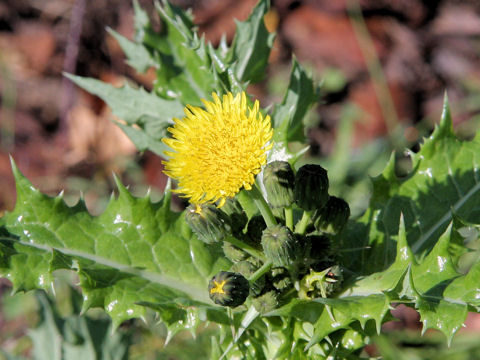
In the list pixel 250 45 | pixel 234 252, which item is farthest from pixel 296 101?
pixel 234 252

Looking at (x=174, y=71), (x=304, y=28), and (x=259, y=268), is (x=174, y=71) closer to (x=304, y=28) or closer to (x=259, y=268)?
(x=259, y=268)

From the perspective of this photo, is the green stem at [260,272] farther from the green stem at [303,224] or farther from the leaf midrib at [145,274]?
the leaf midrib at [145,274]

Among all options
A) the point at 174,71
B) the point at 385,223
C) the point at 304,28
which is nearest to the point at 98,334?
the point at 174,71

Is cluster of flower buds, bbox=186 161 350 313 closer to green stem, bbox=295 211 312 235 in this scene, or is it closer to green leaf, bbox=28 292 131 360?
green stem, bbox=295 211 312 235

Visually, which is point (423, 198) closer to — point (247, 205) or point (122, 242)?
point (247, 205)

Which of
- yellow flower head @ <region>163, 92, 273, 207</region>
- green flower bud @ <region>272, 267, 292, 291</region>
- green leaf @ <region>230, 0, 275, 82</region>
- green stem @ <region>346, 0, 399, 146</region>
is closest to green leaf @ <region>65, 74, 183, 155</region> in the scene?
green leaf @ <region>230, 0, 275, 82</region>

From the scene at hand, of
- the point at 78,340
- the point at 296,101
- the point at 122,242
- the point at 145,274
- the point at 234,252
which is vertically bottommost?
the point at 78,340

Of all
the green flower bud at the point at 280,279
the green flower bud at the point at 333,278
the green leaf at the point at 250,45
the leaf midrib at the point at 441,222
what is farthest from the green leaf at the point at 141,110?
the leaf midrib at the point at 441,222
